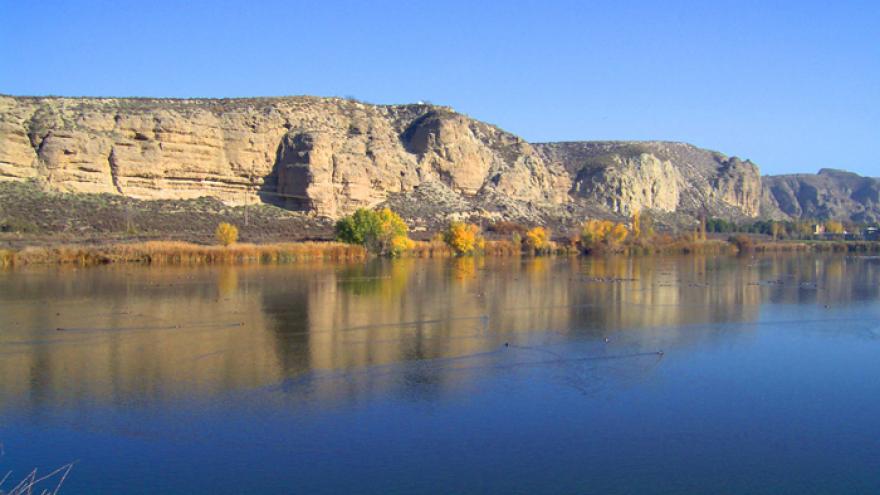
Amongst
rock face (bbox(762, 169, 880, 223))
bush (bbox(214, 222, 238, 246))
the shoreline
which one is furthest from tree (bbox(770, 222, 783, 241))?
bush (bbox(214, 222, 238, 246))

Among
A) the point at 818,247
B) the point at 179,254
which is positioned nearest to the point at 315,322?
the point at 179,254

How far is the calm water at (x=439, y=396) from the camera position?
317 inches

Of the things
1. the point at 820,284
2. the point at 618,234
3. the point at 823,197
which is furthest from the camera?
the point at 823,197

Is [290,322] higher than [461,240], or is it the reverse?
[461,240]

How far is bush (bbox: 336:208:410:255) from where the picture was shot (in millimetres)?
46031

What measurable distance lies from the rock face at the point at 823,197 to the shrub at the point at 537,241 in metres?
77.3

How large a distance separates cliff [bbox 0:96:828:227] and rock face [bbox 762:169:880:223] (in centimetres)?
5618

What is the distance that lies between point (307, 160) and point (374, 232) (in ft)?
39.7

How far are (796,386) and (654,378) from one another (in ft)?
7.03

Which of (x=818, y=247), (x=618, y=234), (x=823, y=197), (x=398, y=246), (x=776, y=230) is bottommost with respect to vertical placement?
(x=818, y=247)

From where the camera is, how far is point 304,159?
55.8m

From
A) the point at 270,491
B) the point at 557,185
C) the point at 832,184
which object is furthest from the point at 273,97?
the point at 832,184

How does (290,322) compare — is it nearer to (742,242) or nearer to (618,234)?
(618,234)

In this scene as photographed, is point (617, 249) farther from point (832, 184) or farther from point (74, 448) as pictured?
point (832, 184)
